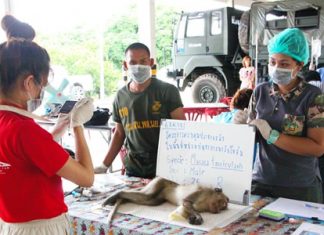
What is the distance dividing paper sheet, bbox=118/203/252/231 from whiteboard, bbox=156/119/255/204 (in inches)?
3.2

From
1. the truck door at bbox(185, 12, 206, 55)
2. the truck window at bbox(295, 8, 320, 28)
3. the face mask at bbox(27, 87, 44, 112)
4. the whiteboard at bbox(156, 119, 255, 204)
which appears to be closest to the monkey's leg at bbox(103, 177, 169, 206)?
the whiteboard at bbox(156, 119, 255, 204)

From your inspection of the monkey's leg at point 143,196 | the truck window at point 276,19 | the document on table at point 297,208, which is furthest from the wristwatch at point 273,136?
the truck window at point 276,19

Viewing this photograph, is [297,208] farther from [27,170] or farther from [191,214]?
[27,170]

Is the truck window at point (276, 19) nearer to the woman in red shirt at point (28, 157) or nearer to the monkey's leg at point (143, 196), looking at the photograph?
the monkey's leg at point (143, 196)

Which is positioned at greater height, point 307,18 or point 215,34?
point 307,18

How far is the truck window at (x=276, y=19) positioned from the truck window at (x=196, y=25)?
149 cm

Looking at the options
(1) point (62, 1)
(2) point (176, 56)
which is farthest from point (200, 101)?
(1) point (62, 1)

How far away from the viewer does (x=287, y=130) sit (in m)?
1.89

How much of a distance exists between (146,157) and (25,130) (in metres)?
1.20

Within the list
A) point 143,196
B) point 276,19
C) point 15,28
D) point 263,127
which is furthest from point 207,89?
point 143,196

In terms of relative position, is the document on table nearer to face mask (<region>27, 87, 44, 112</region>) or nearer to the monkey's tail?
the monkey's tail

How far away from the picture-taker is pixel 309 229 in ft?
4.75

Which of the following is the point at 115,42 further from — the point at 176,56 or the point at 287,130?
the point at 287,130

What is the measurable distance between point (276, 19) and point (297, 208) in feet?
23.7
